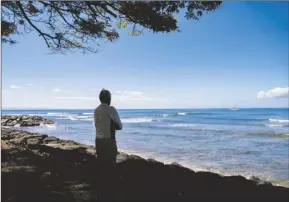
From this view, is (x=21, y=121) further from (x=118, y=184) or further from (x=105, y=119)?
(x=105, y=119)

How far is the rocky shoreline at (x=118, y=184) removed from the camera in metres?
3.61

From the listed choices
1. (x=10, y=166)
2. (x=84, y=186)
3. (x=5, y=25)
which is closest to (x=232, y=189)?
(x=84, y=186)

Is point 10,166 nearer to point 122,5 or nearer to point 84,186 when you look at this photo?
point 84,186

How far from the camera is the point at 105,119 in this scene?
135 inches

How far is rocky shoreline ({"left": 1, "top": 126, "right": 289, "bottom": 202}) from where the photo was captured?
3.61 metres

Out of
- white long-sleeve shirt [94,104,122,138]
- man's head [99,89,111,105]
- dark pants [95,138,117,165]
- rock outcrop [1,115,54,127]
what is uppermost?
man's head [99,89,111,105]

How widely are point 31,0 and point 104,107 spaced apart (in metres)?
2.20

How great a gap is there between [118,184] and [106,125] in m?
0.96

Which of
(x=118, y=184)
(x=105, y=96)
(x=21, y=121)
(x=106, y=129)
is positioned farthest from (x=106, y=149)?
(x=21, y=121)

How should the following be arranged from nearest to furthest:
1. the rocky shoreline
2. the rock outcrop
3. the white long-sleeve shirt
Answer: the white long-sleeve shirt < the rocky shoreline < the rock outcrop

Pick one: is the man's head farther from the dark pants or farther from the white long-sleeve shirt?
the dark pants

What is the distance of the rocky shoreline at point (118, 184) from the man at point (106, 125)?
0.40 meters

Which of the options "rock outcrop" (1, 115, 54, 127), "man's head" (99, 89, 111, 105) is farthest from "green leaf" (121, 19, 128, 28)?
"rock outcrop" (1, 115, 54, 127)

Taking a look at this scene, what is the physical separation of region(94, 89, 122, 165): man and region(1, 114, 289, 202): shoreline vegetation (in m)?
0.43
